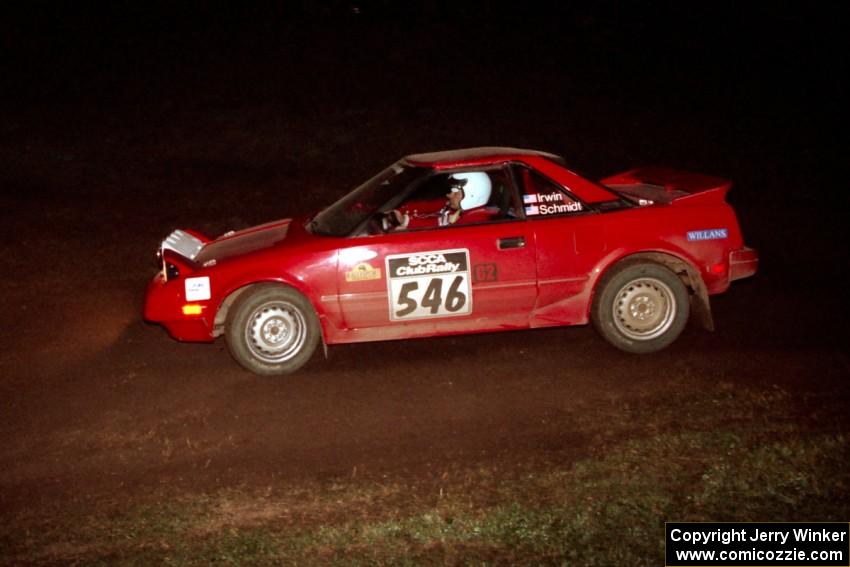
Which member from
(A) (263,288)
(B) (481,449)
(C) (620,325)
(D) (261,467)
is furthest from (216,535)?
(C) (620,325)

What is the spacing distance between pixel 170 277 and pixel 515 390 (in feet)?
9.37

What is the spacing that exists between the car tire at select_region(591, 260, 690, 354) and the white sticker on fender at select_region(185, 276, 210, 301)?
117 inches

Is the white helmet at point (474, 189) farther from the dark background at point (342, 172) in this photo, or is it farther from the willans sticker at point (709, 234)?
the willans sticker at point (709, 234)

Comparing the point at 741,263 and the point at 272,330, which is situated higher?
the point at 741,263

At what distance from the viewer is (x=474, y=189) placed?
23.8ft

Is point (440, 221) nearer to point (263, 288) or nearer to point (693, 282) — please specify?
point (263, 288)

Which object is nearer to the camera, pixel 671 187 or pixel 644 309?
pixel 644 309

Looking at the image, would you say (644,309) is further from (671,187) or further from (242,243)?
(242,243)

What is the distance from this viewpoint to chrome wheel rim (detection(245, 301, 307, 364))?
6.85m

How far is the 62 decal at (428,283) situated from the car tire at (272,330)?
0.67 meters

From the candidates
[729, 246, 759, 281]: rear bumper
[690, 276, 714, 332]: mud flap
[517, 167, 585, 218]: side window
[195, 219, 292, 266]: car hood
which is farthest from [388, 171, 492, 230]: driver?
[729, 246, 759, 281]: rear bumper

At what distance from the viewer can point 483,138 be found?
15492mm

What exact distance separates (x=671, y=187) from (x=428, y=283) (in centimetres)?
229

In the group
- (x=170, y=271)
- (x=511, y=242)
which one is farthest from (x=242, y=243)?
(x=511, y=242)
